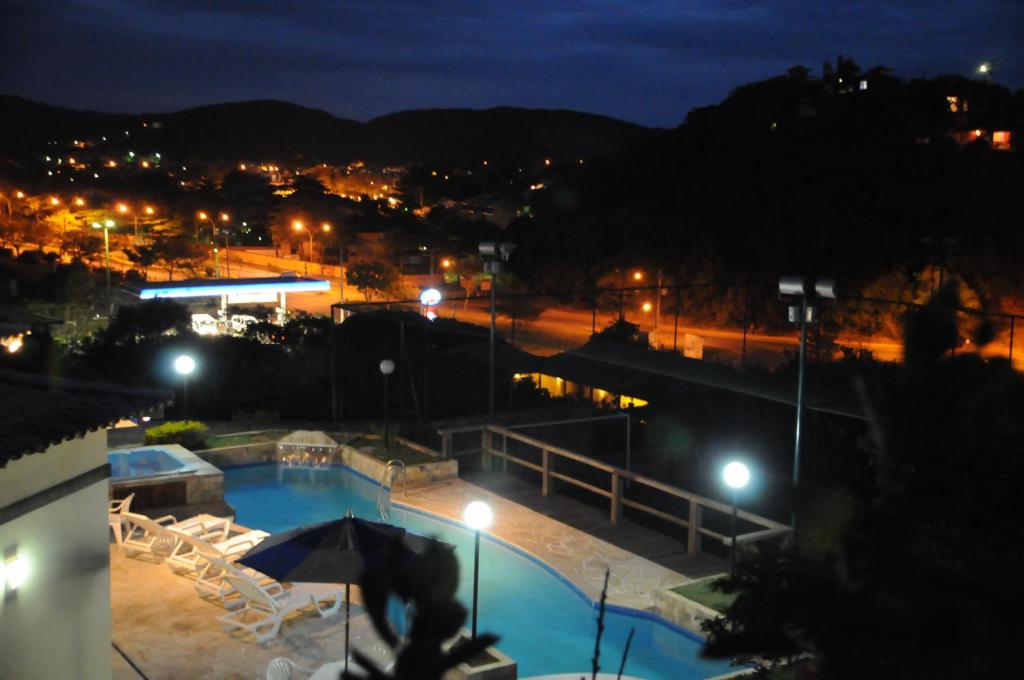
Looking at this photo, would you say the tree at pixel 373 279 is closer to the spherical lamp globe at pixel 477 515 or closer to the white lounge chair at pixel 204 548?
the white lounge chair at pixel 204 548

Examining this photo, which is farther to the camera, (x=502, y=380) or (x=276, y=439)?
(x=502, y=380)

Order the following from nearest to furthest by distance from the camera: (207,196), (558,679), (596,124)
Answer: (558,679) → (207,196) → (596,124)

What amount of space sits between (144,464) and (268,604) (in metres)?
4.58

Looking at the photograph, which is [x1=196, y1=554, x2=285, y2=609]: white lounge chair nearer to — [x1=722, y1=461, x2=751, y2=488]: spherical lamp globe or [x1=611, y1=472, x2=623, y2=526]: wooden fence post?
[x1=722, y1=461, x2=751, y2=488]: spherical lamp globe

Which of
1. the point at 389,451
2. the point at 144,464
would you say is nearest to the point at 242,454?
the point at 389,451

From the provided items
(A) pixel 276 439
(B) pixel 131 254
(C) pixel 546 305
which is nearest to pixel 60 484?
(A) pixel 276 439

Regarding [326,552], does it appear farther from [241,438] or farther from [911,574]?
[241,438]

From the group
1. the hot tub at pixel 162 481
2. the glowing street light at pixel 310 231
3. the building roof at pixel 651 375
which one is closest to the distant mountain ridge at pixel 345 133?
the glowing street light at pixel 310 231

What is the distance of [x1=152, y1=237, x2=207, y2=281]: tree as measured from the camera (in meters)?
46.4

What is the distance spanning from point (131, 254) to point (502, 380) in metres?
34.0

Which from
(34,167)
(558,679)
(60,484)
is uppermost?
(34,167)

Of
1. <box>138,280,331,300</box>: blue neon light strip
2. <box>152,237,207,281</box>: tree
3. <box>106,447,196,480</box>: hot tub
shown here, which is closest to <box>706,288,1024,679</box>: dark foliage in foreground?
<box>106,447,196,480</box>: hot tub

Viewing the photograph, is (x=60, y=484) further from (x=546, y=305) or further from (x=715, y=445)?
(x=546, y=305)

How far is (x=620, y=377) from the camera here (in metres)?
17.4
